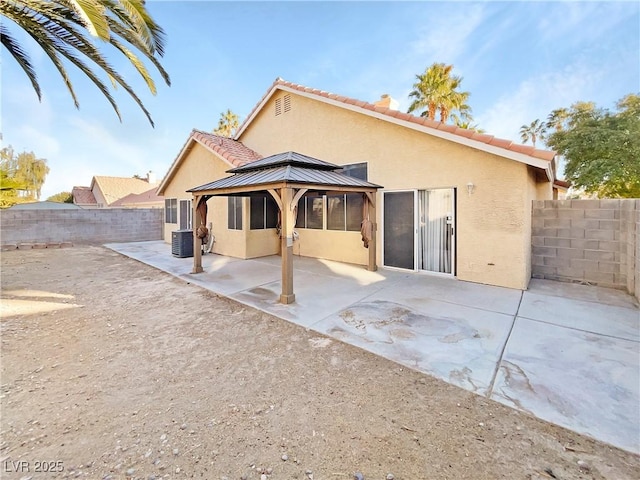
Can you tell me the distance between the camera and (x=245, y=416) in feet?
9.02

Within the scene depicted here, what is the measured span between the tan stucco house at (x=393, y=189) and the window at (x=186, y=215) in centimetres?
114

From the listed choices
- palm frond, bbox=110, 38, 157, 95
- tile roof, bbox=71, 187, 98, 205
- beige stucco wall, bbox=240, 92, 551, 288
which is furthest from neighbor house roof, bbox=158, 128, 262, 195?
tile roof, bbox=71, 187, 98, 205

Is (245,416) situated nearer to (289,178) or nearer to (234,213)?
(289,178)

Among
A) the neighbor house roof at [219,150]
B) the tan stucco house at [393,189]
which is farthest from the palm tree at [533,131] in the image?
the neighbor house roof at [219,150]

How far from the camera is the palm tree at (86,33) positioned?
4781mm

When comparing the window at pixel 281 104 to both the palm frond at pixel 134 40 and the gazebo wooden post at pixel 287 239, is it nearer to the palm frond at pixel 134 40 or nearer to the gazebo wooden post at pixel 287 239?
the palm frond at pixel 134 40

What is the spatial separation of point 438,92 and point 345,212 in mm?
18285

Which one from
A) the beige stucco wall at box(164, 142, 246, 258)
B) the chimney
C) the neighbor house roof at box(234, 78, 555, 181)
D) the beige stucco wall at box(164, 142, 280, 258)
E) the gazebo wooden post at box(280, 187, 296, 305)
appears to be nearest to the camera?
the gazebo wooden post at box(280, 187, 296, 305)

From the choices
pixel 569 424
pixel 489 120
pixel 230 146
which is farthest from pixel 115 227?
pixel 489 120

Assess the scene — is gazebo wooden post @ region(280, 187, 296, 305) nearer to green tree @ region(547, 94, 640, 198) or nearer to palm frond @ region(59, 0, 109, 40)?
palm frond @ region(59, 0, 109, 40)

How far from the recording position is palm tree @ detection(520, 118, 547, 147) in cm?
3771

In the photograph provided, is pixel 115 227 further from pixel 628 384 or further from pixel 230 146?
pixel 628 384

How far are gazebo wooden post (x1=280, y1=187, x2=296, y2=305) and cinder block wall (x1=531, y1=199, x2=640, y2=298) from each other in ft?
22.0

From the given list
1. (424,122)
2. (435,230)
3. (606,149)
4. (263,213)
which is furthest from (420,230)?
(606,149)
